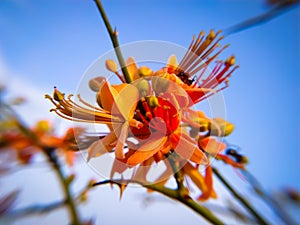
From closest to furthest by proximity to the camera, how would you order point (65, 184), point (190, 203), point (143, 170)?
1. point (190, 203)
2. point (143, 170)
3. point (65, 184)

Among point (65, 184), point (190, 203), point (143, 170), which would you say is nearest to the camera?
point (190, 203)

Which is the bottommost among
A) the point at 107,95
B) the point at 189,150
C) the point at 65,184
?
the point at 65,184

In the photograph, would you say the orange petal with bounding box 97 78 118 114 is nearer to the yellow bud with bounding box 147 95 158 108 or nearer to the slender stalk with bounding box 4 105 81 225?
the yellow bud with bounding box 147 95 158 108

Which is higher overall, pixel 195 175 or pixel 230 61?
pixel 230 61

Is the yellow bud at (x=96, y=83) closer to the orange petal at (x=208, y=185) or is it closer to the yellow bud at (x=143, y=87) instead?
the yellow bud at (x=143, y=87)

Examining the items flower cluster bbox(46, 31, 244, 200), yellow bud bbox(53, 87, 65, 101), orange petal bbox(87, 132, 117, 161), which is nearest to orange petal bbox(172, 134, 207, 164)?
flower cluster bbox(46, 31, 244, 200)

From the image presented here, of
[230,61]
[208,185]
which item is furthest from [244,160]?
[230,61]

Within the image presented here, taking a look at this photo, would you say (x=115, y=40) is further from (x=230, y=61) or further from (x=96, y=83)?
(x=230, y=61)

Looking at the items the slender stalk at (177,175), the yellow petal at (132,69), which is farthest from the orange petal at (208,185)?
the yellow petal at (132,69)
